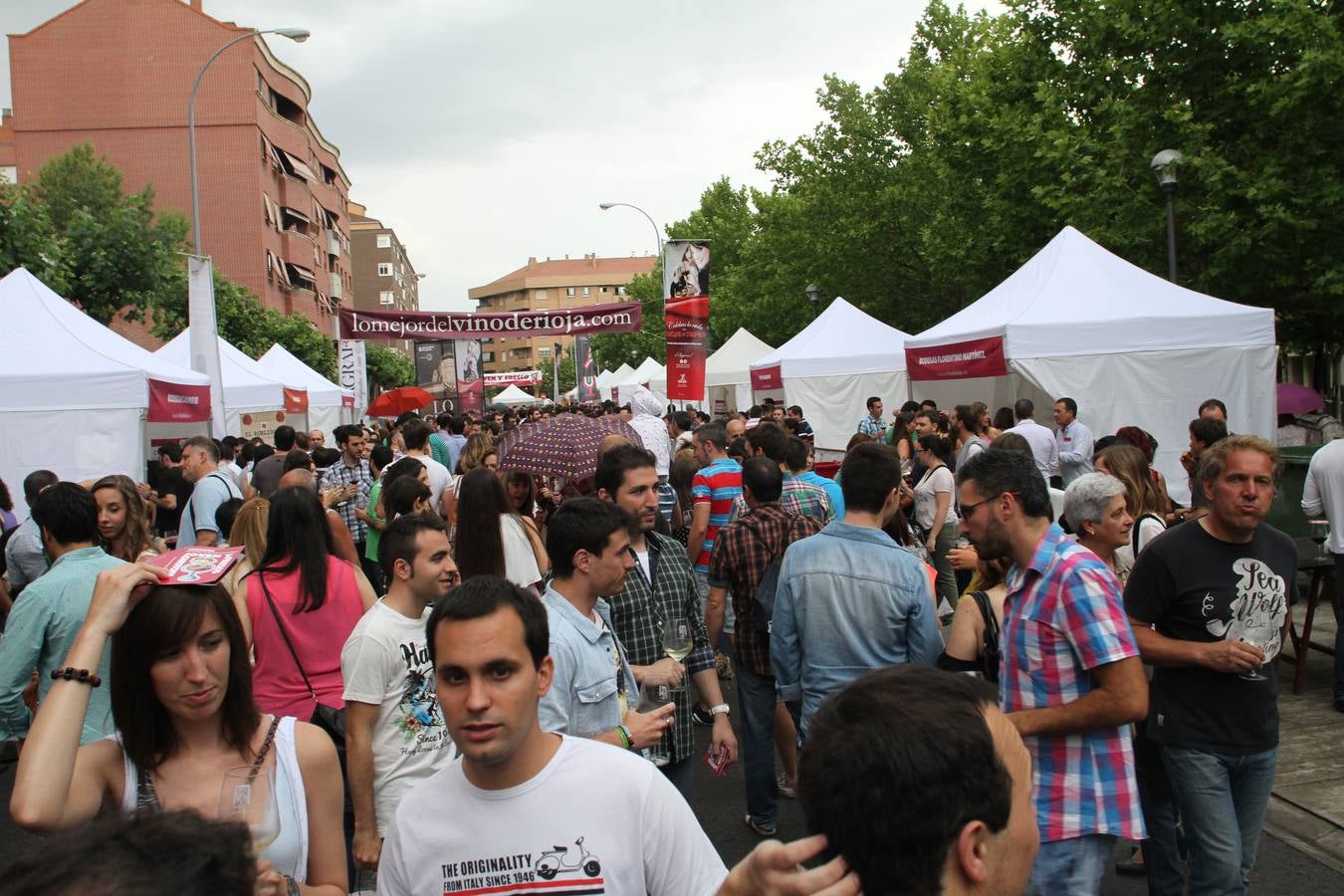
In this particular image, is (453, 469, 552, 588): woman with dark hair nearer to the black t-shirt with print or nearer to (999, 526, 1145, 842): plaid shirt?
(999, 526, 1145, 842): plaid shirt

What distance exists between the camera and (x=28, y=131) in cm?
5275

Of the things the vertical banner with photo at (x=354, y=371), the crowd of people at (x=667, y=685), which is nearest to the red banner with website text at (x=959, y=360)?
the crowd of people at (x=667, y=685)

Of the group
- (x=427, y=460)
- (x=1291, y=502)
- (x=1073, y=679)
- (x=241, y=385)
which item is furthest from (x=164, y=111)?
(x=1073, y=679)

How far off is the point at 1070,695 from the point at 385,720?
2.12 m

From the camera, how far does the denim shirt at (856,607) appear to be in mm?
4238

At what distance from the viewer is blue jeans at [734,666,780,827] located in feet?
17.9

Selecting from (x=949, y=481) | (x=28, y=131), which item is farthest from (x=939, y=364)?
(x=28, y=131)

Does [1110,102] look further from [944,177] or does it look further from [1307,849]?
[1307,849]

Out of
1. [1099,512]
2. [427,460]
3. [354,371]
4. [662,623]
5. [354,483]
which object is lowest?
[662,623]

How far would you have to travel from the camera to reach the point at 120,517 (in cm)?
570

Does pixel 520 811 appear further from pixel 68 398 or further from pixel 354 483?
pixel 68 398

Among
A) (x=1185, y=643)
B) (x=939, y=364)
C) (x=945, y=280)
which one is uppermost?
(x=945, y=280)

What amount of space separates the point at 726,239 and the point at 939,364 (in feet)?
142

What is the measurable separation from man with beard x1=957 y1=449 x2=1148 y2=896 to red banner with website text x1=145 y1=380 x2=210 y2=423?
11.0m
